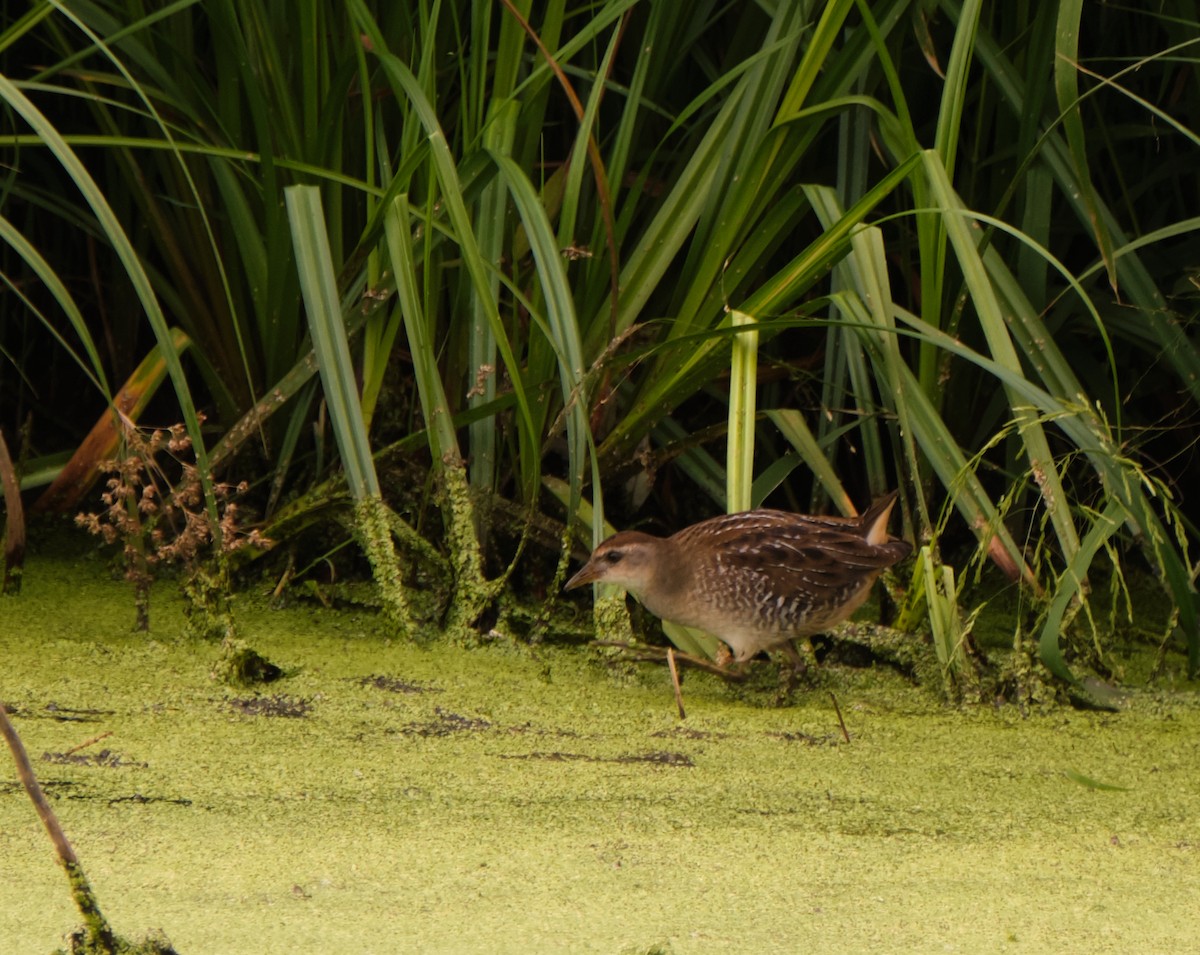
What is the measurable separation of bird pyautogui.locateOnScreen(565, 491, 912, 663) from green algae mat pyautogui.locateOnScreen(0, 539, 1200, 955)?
0.11 meters

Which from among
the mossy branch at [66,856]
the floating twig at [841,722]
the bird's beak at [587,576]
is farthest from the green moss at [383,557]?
the mossy branch at [66,856]

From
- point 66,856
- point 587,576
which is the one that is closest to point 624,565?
point 587,576

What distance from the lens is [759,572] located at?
2.59 metres

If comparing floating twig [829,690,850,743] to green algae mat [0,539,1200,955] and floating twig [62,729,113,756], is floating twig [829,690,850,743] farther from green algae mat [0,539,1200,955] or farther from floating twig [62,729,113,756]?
floating twig [62,729,113,756]

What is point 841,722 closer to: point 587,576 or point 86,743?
point 587,576

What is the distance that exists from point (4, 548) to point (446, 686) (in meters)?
0.89


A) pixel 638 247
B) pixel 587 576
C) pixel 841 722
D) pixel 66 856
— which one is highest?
pixel 638 247

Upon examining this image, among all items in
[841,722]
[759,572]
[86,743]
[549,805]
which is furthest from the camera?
[759,572]

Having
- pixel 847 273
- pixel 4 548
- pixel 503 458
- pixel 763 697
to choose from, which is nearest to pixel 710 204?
pixel 847 273

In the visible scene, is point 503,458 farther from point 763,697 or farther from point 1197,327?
point 1197,327

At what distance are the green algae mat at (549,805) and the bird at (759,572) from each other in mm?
115

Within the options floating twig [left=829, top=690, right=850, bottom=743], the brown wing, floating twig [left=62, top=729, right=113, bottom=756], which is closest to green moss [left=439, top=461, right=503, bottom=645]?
the brown wing

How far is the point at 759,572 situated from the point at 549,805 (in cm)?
73

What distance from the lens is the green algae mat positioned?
1.64m
